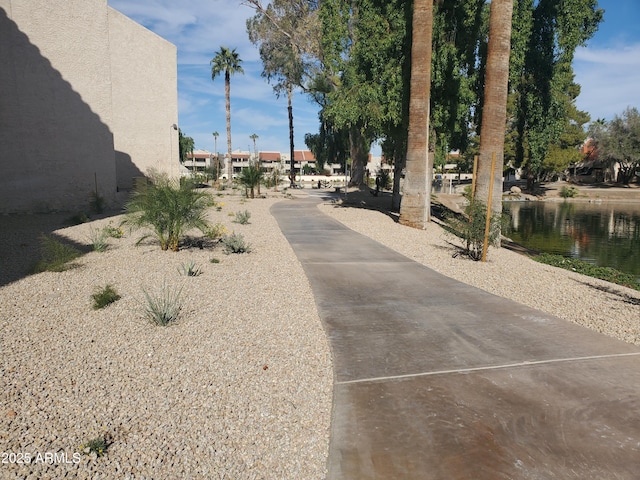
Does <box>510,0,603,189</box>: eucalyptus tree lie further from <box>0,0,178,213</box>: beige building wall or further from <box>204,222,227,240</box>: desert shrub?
<box>0,0,178,213</box>: beige building wall

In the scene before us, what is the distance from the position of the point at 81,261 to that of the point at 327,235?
7.19 m

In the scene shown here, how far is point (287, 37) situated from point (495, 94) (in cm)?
2611

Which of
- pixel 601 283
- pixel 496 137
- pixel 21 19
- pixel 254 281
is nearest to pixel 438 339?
pixel 254 281

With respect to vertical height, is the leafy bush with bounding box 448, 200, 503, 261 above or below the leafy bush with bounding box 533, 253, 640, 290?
above

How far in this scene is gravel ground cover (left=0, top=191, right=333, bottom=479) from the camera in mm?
3230

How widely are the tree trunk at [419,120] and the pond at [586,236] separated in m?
3.16

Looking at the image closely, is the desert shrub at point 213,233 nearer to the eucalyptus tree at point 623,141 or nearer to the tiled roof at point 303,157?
the eucalyptus tree at point 623,141

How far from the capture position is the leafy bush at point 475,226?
11.2 meters

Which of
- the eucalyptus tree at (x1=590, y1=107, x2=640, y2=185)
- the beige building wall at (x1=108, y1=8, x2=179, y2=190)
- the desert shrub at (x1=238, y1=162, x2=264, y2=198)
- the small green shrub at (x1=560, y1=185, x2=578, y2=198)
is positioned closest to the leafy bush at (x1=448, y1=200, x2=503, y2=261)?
the desert shrub at (x1=238, y1=162, x2=264, y2=198)

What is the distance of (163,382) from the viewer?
14.4 feet

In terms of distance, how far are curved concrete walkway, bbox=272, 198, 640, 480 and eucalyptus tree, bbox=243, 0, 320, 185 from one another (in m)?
28.7

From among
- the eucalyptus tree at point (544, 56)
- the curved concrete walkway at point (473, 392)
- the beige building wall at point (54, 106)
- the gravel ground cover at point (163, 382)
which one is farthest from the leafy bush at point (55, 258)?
the eucalyptus tree at point (544, 56)

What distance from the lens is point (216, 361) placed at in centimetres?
488

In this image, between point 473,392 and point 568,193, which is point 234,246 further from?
point 568,193
